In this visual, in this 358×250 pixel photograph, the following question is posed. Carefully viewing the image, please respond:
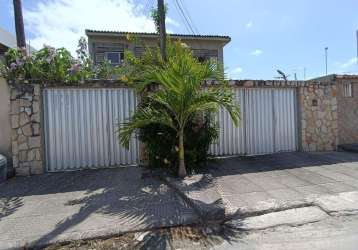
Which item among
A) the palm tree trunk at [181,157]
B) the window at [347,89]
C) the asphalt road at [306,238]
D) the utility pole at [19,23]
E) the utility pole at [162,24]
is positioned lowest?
the asphalt road at [306,238]

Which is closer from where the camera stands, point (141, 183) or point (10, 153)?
point (141, 183)

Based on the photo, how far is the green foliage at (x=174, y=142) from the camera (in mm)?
6898

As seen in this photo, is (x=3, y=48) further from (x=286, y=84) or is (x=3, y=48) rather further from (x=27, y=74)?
(x=286, y=84)

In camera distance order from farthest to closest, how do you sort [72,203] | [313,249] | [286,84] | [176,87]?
[286,84] < [176,87] < [72,203] < [313,249]

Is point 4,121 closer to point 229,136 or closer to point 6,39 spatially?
point 229,136

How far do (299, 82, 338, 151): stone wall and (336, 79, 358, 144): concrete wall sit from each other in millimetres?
550

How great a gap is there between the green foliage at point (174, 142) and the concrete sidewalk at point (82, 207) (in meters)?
0.64

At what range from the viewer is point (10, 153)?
286 inches

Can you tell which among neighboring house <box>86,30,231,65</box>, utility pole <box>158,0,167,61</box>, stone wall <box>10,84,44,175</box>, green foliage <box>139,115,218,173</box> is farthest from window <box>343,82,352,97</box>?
stone wall <box>10,84,44,175</box>

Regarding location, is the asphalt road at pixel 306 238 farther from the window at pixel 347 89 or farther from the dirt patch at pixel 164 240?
the window at pixel 347 89

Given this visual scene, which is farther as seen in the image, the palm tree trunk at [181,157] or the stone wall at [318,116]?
the stone wall at [318,116]

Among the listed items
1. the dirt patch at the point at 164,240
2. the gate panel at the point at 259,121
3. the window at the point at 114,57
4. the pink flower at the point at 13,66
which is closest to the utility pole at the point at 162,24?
the gate panel at the point at 259,121

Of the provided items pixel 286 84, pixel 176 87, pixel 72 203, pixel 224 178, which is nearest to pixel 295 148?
pixel 286 84

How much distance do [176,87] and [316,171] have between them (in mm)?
3921
